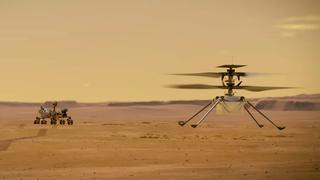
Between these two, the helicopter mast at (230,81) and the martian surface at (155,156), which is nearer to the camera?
the martian surface at (155,156)

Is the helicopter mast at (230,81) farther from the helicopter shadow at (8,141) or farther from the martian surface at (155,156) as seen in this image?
the helicopter shadow at (8,141)

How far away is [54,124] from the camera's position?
35.7 metres

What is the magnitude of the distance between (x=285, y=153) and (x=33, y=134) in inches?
569

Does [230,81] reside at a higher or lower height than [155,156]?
higher

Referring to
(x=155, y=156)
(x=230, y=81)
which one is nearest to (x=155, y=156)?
(x=155, y=156)

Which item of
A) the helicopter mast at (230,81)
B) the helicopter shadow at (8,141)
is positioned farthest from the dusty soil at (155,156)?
the helicopter mast at (230,81)

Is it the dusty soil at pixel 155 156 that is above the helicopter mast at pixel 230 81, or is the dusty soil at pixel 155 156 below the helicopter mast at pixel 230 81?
below

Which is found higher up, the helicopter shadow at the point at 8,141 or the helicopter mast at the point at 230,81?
the helicopter mast at the point at 230,81

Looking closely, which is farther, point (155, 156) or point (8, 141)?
point (8, 141)

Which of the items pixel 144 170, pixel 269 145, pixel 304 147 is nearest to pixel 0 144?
pixel 144 170

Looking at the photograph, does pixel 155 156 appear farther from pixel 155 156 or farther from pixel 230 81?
pixel 230 81

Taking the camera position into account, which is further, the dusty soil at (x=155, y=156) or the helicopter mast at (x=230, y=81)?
the helicopter mast at (x=230, y=81)

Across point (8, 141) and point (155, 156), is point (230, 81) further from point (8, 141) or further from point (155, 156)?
point (8, 141)

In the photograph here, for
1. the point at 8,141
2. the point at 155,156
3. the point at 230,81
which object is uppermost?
the point at 230,81
